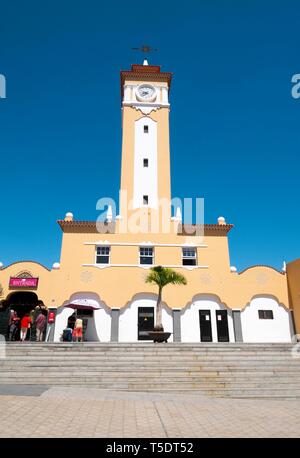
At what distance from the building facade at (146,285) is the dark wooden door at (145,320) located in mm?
68

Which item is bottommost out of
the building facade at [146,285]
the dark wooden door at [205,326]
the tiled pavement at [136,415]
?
the tiled pavement at [136,415]

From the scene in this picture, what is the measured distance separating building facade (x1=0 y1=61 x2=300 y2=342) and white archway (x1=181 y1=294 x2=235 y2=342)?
0.07 metres

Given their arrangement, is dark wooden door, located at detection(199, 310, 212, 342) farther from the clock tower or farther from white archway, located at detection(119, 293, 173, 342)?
the clock tower

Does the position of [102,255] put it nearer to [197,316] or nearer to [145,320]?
[145,320]

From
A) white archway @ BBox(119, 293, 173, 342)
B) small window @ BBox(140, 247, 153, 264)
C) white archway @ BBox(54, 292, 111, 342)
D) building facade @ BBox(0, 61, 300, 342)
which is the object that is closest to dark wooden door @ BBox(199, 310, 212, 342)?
building facade @ BBox(0, 61, 300, 342)

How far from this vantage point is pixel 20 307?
77.5 feet

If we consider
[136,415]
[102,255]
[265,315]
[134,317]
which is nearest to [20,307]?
[102,255]

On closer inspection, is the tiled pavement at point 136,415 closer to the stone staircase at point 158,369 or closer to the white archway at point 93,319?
the stone staircase at point 158,369

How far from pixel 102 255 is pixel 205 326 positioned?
Result: 922 centimetres

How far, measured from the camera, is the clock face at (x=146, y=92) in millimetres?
31328

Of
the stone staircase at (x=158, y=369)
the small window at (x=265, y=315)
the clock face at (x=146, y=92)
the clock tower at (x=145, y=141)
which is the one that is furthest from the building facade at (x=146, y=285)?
the clock face at (x=146, y=92)

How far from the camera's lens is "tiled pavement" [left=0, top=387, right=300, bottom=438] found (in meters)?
6.58

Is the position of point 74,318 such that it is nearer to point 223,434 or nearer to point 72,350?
point 72,350
